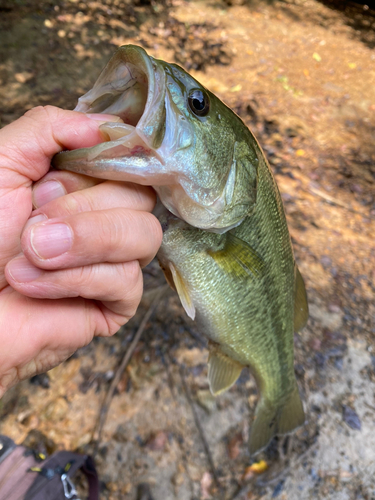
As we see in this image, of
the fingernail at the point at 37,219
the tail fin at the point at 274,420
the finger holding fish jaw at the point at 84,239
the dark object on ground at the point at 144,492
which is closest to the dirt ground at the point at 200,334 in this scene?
the dark object on ground at the point at 144,492

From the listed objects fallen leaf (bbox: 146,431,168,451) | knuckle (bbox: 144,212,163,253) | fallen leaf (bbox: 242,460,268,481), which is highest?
knuckle (bbox: 144,212,163,253)

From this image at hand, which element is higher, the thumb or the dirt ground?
the thumb

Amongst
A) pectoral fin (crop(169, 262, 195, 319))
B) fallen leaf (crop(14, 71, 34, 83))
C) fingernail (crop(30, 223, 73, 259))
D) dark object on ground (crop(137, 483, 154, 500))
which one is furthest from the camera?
fallen leaf (crop(14, 71, 34, 83))

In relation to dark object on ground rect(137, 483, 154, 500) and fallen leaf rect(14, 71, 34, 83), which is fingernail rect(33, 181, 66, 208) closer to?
dark object on ground rect(137, 483, 154, 500)

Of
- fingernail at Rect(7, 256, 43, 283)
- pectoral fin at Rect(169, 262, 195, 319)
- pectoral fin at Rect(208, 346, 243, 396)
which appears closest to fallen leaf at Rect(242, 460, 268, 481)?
pectoral fin at Rect(208, 346, 243, 396)

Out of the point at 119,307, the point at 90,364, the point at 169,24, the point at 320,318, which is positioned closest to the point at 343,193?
the point at 320,318

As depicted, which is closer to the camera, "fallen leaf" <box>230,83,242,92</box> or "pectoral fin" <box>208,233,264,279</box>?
"pectoral fin" <box>208,233,264,279</box>

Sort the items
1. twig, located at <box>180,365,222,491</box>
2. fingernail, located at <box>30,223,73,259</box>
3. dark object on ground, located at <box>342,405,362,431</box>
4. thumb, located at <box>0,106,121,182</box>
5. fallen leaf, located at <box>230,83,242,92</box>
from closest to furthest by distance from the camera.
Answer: fingernail, located at <box>30,223,73,259</box> < thumb, located at <box>0,106,121,182</box> < twig, located at <box>180,365,222,491</box> < dark object on ground, located at <box>342,405,362,431</box> < fallen leaf, located at <box>230,83,242,92</box>

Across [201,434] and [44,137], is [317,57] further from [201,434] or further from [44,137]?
[44,137]

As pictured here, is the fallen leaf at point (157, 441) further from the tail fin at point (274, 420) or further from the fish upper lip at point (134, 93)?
the fish upper lip at point (134, 93)
